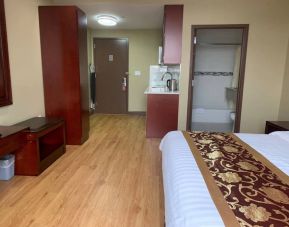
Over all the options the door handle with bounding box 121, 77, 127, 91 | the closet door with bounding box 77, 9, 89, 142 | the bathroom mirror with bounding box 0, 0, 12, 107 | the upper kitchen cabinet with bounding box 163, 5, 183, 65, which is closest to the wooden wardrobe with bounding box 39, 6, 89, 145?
the closet door with bounding box 77, 9, 89, 142

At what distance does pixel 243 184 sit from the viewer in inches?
48.9

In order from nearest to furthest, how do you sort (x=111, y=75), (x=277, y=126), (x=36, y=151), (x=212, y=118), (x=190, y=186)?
(x=190, y=186), (x=36, y=151), (x=277, y=126), (x=212, y=118), (x=111, y=75)

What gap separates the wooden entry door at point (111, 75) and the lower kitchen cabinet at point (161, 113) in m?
2.27

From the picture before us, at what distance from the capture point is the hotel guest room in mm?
1355

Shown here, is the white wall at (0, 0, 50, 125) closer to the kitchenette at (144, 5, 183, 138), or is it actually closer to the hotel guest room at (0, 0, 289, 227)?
the hotel guest room at (0, 0, 289, 227)

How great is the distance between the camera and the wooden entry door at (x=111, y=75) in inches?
232

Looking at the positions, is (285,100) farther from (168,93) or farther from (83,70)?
(83,70)

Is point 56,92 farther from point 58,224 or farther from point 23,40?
point 58,224

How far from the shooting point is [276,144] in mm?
2014

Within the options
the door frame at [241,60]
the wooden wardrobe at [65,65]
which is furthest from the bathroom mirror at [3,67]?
the door frame at [241,60]

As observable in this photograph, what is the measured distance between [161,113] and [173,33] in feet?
4.61

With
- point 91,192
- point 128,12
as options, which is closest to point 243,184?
point 91,192

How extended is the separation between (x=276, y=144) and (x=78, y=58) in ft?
9.46

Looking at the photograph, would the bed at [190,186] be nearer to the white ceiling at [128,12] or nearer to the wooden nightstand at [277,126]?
the wooden nightstand at [277,126]
